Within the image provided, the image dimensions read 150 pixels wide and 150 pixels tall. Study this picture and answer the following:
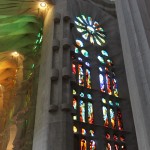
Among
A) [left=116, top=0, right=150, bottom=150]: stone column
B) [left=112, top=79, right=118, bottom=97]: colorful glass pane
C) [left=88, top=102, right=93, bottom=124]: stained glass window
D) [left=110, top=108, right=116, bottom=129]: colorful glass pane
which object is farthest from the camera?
[left=112, top=79, right=118, bottom=97]: colorful glass pane

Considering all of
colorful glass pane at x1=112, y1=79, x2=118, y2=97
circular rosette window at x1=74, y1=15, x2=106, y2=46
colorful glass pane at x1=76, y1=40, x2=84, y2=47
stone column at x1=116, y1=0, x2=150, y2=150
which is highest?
circular rosette window at x1=74, y1=15, x2=106, y2=46

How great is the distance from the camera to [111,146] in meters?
9.52

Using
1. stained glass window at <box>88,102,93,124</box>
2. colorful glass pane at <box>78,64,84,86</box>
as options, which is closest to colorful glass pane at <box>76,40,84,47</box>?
colorful glass pane at <box>78,64,84,86</box>

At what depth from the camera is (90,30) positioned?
1288cm

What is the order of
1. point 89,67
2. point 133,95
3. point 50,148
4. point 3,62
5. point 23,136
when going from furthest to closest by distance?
point 3,62 < point 89,67 < point 23,136 < point 50,148 < point 133,95

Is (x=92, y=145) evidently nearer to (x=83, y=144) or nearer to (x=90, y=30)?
(x=83, y=144)

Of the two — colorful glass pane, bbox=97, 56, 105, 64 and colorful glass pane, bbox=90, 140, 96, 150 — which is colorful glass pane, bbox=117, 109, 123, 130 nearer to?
colorful glass pane, bbox=90, 140, 96, 150

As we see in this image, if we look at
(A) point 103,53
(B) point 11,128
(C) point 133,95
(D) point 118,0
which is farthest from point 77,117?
(C) point 133,95

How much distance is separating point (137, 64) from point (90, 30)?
879 cm

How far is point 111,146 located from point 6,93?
512 cm

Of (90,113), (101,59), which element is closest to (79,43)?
(101,59)

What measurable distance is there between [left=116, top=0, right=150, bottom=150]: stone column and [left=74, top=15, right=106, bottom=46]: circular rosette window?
23.7ft

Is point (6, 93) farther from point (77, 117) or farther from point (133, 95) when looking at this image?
point (133, 95)

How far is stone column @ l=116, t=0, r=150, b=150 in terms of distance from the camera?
12.3 ft
